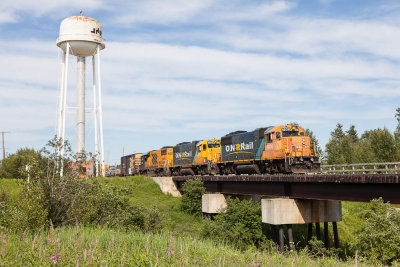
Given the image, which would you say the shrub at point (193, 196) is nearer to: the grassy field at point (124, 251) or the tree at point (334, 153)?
the grassy field at point (124, 251)

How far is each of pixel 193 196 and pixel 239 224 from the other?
9383mm

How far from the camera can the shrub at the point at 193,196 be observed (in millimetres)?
41312

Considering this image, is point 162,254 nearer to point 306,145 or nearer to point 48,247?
point 48,247

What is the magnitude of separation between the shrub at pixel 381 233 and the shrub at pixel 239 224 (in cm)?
1178

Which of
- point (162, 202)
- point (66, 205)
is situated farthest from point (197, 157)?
point (66, 205)

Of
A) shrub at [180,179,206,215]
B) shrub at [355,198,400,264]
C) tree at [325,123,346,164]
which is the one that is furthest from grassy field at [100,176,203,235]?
tree at [325,123,346,164]

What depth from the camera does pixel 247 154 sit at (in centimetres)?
4059

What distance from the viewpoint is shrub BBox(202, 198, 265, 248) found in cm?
3157

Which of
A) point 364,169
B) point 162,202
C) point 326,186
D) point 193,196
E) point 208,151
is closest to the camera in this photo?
point 326,186

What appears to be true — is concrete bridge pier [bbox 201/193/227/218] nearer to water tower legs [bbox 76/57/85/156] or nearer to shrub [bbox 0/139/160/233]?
shrub [bbox 0/139/160/233]

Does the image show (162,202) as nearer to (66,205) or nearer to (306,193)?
(306,193)

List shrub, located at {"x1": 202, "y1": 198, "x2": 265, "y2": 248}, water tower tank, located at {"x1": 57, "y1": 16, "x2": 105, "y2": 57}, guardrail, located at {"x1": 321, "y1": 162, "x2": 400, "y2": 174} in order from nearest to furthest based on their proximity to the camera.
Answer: guardrail, located at {"x1": 321, "y1": 162, "x2": 400, "y2": 174}, shrub, located at {"x1": 202, "y1": 198, "x2": 265, "y2": 248}, water tower tank, located at {"x1": 57, "y1": 16, "x2": 105, "y2": 57}

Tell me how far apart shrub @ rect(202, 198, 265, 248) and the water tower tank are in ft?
105

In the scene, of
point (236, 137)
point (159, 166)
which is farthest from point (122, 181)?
point (236, 137)
